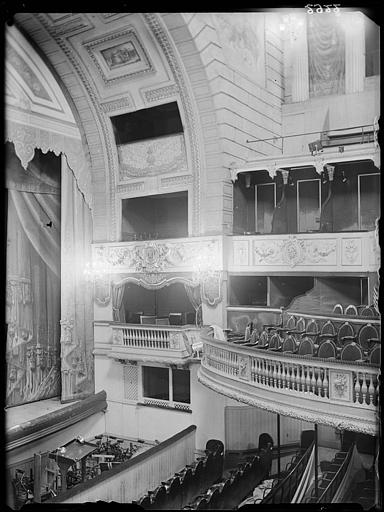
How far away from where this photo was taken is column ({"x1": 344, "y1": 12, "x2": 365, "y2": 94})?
264 inches

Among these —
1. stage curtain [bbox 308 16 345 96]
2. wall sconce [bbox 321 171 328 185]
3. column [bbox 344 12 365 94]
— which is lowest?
wall sconce [bbox 321 171 328 185]

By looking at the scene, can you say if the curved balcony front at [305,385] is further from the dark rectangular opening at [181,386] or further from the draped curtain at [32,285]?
the draped curtain at [32,285]

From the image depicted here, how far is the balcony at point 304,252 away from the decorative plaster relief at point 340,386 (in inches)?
86.8

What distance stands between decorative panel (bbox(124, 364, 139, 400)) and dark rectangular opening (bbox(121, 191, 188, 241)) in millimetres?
2358

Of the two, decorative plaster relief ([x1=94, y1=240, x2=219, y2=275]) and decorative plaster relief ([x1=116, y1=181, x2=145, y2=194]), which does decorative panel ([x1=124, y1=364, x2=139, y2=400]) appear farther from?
decorative plaster relief ([x1=116, y1=181, x2=145, y2=194])

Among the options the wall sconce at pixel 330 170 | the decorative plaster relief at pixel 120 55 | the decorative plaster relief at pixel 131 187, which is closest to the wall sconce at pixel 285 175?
the wall sconce at pixel 330 170

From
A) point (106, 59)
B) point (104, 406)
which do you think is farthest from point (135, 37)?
point (104, 406)

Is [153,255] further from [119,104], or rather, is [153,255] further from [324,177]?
[324,177]

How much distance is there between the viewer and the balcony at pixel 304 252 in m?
8.14

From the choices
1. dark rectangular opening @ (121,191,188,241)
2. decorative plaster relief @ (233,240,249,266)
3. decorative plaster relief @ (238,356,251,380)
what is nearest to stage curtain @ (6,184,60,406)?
dark rectangular opening @ (121,191,188,241)

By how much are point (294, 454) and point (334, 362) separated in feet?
10.1

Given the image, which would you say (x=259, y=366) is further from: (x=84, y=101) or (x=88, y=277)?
(x=84, y=101)

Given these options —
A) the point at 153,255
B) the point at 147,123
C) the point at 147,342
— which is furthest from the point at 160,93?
the point at 147,342

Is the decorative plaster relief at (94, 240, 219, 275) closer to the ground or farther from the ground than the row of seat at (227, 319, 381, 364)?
farther from the ground
